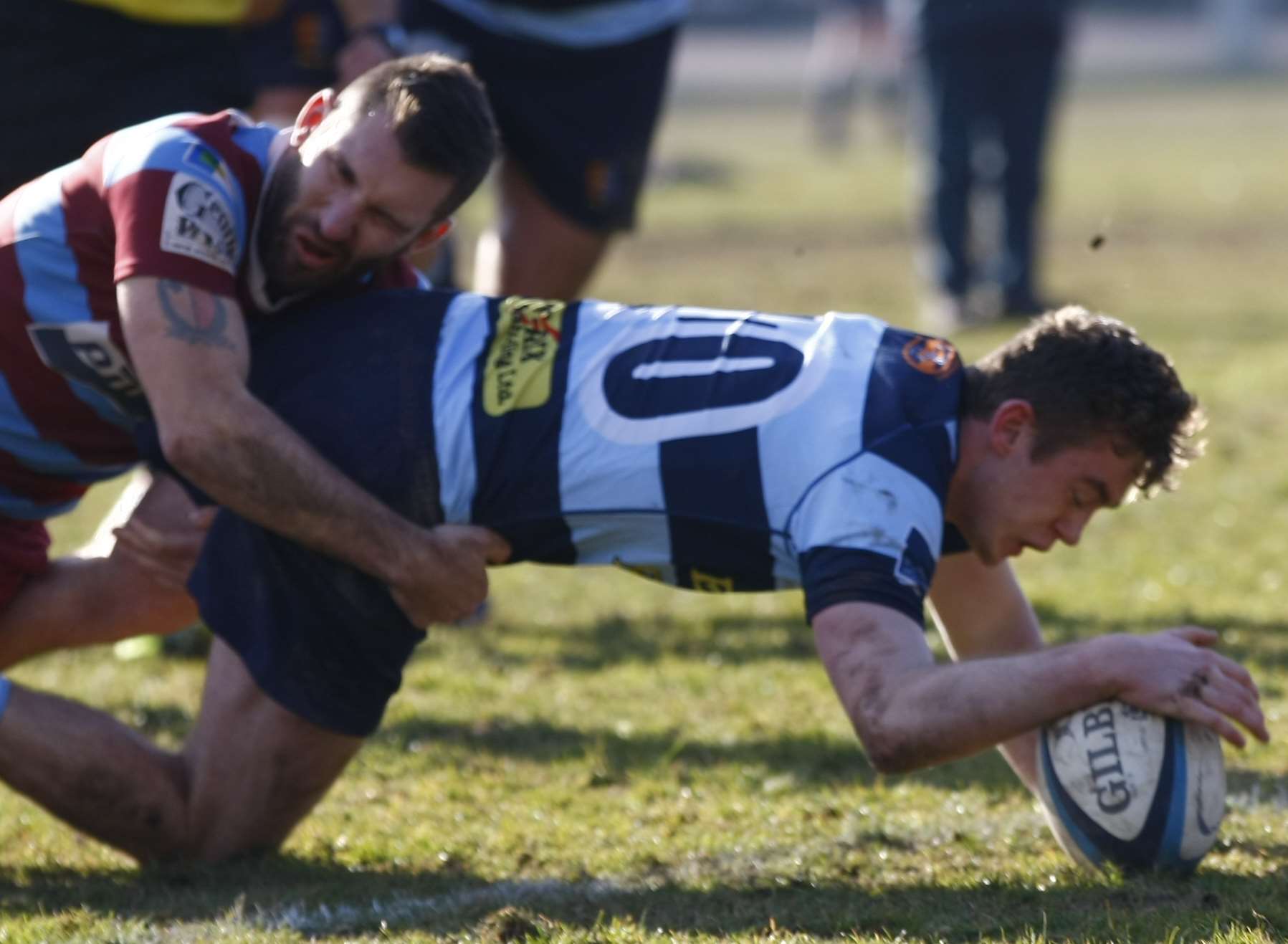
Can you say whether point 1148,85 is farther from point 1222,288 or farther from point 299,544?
point 299,544

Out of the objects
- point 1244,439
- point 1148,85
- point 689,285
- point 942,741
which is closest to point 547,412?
point 942,741

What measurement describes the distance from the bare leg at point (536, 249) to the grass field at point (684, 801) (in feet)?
3.06

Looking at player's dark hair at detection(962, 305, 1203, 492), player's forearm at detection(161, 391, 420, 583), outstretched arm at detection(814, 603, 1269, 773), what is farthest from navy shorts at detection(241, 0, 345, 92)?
outstretched arm at detection(814, 603, 1269, 773)

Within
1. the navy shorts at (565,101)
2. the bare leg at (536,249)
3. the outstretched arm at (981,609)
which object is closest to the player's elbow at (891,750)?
the outstretched arm at (981,609)

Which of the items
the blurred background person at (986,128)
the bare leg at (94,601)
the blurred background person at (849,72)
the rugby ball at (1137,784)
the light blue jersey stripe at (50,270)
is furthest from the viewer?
the blurred background person at (849,72)

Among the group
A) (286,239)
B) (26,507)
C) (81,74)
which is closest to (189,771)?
(26,507)

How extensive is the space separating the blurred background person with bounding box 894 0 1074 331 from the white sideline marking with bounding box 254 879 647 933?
7152 mm

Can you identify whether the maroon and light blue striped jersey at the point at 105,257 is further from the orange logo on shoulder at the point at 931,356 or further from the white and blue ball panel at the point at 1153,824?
the white and blue ball panel at the point at 1153,824

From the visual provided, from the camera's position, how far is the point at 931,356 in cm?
366

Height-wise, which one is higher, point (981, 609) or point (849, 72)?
point (981, 609)

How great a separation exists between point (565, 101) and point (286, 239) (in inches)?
97.8

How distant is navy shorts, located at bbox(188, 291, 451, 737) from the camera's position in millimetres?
3787

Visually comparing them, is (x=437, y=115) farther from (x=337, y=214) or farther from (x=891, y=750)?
(x=891, y=750)

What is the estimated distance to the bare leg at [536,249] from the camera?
243 inches
